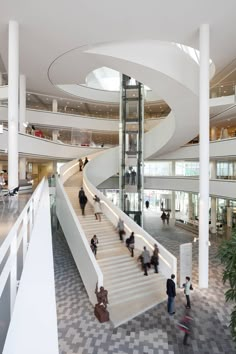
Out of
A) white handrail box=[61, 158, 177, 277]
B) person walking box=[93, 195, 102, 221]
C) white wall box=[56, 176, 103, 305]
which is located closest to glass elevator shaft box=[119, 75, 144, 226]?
white handrail box=[61, 158, 177, 277]

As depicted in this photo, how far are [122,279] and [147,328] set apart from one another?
2787mm

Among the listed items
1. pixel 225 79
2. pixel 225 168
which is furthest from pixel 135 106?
pixel 225 168

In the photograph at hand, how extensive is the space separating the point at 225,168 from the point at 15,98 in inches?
742

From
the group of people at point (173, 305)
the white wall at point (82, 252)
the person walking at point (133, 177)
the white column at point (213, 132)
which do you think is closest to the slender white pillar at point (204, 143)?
the group of people at point (173, 305)

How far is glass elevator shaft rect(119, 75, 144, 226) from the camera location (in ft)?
75.0

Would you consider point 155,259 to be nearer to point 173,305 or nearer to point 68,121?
point 173,305

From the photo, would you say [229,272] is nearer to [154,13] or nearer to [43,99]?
[154,13]

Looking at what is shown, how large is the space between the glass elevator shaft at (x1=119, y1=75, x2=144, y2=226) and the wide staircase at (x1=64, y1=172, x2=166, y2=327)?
8.35 meters

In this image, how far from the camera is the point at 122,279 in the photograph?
432 inches

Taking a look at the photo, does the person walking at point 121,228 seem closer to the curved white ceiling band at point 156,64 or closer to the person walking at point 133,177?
the curved white ceiling band at point 156,64

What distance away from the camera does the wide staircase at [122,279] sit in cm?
949

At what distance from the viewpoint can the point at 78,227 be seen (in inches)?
476

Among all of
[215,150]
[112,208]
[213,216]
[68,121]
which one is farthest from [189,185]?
[68,121]

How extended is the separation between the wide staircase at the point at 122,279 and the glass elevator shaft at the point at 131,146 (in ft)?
27.4
